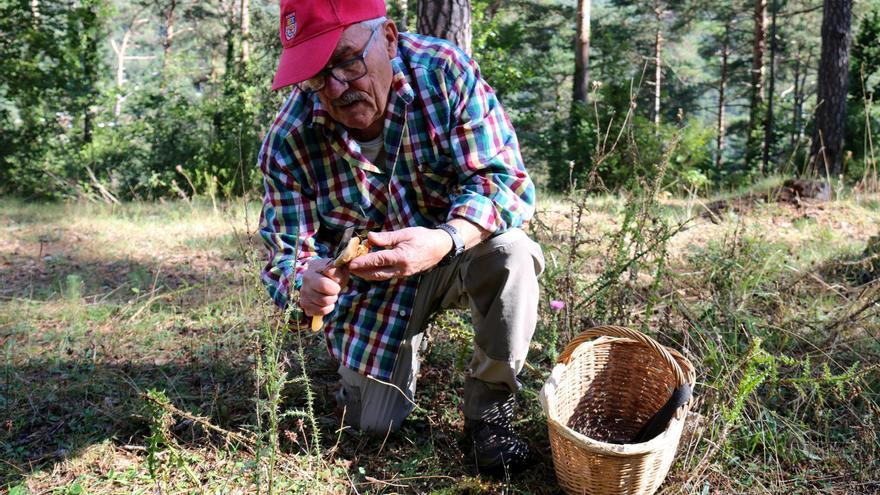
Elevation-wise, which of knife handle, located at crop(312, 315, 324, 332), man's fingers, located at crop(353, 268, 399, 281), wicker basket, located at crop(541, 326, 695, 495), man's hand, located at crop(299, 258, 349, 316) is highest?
man's fingers, located at crop(353, 268, 399, 281)

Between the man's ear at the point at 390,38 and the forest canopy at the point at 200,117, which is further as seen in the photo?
the forest canopy at the point at 200,117

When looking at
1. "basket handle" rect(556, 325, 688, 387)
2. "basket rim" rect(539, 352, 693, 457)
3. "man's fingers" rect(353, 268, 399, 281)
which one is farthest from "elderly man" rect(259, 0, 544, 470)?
"basket rim" rect(539, 352, 693, 457)

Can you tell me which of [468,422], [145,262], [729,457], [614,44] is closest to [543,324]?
[468,422]

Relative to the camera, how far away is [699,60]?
30172 millimetres

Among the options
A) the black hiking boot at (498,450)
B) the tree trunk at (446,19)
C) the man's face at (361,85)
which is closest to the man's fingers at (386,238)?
the man's face at (361,85)

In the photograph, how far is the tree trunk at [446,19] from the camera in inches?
150

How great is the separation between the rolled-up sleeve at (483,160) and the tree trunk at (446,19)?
1.73 m

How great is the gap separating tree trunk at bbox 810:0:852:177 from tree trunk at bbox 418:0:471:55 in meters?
5.20

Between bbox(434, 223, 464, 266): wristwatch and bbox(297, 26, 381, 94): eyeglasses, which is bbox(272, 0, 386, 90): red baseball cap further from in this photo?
bbox(434, 223, 464, 266): wristwatch

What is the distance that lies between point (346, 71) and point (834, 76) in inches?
307

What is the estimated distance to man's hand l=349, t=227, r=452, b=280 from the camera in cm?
177

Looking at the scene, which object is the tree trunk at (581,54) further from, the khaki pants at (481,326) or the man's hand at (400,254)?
the man's hand at (400,254)

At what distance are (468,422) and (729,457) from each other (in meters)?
0.82

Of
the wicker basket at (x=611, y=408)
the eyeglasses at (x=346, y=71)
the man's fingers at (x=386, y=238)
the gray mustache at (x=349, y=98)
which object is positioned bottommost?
the wicker basket at (x=611, y=408)
